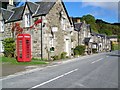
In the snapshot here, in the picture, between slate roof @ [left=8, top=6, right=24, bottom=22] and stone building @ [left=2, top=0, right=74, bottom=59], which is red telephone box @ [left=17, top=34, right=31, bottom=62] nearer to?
stone building @ [left=2, top=0, right=74, bottom=59]

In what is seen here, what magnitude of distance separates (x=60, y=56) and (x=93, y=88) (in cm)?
2213

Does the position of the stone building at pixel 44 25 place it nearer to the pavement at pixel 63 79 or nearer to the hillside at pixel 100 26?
the pavement at pixel 63 79

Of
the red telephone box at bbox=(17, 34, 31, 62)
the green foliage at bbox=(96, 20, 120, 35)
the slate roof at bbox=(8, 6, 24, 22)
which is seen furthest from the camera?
the green foliage at bbox=(96, 20, 120, 35)

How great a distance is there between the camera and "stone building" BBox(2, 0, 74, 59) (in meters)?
28.6

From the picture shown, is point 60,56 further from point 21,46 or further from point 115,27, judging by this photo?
point 115,27

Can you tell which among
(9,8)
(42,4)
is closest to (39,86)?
(42,4)

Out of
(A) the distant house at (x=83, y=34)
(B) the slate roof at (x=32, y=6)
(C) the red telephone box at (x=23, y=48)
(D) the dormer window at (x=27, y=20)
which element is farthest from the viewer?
(A) the distant house at (x=83, y=34)

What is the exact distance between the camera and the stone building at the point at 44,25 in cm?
2861

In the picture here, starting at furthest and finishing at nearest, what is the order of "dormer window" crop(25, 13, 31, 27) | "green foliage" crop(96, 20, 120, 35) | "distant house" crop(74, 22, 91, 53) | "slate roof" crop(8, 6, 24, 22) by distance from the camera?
1. "green foliage" crop(96, 20, 120, 35)
2. "distant house" crop(74, 22, 91, 53)
3. "slate roof" crop(8, 6, 24, 22)
4. "dormer window" crop(25, 13, 31, 27)

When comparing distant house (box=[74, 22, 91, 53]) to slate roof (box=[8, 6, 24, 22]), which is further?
distant house (box=[74, 22, 91, 53])

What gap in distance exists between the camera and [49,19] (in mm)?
29453

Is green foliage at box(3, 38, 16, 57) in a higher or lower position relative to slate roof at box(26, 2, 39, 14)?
lower

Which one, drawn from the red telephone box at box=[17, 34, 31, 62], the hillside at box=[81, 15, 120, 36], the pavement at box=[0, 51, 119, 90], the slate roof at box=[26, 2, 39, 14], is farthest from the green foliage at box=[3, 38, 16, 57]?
the hillside at box=[81, 15, 120, 36]

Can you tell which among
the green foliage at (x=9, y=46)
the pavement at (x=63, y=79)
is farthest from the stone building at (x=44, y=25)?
the pavement at (x=63, y=79)
